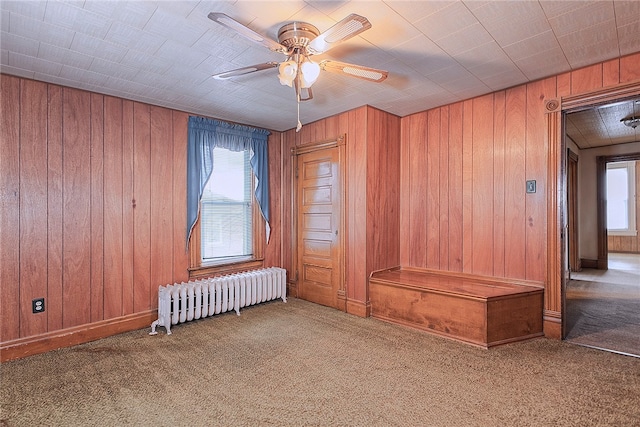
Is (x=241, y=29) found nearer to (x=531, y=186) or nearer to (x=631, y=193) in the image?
(x=531, y=186)

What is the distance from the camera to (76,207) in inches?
121

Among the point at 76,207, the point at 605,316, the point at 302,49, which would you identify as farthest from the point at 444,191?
the point at 76,207

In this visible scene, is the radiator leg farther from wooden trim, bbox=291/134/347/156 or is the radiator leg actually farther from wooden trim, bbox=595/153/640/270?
wooden trim, bbox=595/153/640/270

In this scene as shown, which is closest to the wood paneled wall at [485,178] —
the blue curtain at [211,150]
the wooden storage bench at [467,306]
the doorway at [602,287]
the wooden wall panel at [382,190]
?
the wooden wall panel at [382,190]

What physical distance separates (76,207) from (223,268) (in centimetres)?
168

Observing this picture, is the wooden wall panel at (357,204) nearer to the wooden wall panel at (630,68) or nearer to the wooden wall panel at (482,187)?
the wooden wall panel at (482,187)

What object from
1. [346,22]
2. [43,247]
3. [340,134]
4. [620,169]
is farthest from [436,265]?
[620,169]

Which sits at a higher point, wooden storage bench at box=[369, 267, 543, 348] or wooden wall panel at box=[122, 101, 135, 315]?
wooden wall panel at box=[122, 101, 135, 315]

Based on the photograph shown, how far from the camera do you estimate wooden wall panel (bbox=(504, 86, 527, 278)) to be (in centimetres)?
319

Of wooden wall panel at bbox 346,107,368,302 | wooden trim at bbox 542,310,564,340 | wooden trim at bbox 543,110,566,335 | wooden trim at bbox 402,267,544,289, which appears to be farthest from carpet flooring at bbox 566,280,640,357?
wooden wall panel at bbox 346,107,368,302

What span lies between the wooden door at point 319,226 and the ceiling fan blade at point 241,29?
2.09 meters

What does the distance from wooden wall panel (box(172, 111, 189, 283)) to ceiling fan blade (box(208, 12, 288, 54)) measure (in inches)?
83.9

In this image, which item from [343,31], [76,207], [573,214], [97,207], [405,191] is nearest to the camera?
[343,31]

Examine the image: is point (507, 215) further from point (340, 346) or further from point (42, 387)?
point (42, 387)
